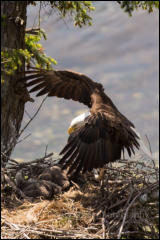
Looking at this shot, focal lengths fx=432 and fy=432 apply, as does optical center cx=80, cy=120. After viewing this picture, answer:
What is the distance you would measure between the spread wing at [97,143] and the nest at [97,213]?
0.41m

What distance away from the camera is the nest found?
5848 mm

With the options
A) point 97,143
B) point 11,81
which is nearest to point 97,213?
point 97,143

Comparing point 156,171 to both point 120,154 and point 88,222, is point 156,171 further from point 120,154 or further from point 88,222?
point 88,222

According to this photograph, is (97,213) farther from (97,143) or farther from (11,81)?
(11,81)

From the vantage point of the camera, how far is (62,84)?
8.71 meters

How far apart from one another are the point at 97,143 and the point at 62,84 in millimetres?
2432

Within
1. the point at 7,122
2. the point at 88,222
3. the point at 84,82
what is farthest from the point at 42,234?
the point at 84,82

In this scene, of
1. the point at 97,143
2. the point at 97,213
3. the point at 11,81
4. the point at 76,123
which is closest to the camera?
the point at 97,213

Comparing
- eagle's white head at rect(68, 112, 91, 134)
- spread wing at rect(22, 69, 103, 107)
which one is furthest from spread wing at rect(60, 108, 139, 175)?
spread wing at rect(22, 69, 103, 107)

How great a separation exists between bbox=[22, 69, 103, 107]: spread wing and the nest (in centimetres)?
231

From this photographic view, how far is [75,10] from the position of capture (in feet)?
30.4

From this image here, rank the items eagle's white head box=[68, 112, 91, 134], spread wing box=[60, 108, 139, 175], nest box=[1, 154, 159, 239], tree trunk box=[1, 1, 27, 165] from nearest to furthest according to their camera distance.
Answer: nest box=[1, 154, 159, 239], spread wing box=[60, 108, 139, 175], eagle's white head box=[68, 112, 91, 134], tree trunk box=[1, 1, 27, 165]

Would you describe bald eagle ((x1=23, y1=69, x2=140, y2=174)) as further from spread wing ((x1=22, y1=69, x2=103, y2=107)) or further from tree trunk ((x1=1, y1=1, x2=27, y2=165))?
tree trunk ((x1=1, y1=1, x2=27, y2=165))

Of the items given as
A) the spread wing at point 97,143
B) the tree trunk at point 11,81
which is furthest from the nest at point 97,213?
the tree trunk at point 11,81
